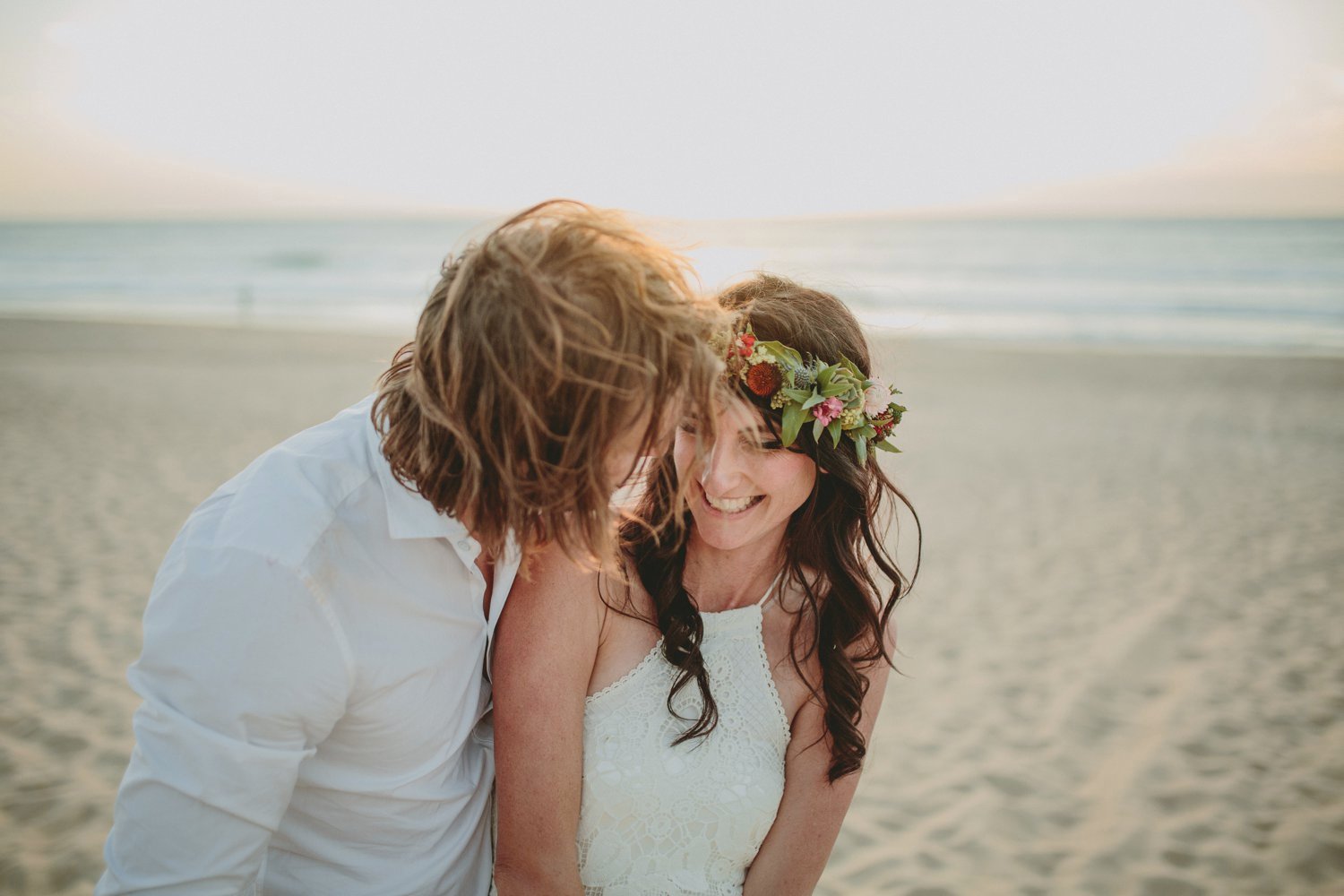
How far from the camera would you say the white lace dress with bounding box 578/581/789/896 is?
8.33 ft

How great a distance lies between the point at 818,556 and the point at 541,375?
1566mm

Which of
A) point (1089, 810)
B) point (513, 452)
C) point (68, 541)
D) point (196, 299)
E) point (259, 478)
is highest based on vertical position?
point (513, 452)

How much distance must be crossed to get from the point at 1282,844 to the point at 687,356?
4.45 metres

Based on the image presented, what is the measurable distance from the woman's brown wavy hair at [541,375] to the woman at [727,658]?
52cm

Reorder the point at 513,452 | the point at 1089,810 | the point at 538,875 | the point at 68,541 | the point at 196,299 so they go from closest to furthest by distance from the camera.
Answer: the point at 513,452 < the point at 538,875 < the point at 1089,810 < the point at 68,541 < the point at 196,299

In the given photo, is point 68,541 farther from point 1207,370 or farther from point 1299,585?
point 1207,370

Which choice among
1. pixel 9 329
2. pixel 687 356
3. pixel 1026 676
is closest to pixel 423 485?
pixel 687 356

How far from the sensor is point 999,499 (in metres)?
9.56

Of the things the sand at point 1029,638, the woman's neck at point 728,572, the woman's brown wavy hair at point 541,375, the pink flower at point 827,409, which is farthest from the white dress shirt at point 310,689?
the sand at point 1029,638

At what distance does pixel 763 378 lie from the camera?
101 inches

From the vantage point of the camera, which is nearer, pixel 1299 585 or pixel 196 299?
pixel 1299 585

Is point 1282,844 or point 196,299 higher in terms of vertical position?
point 1282,844

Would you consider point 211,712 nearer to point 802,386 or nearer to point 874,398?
point 802,386

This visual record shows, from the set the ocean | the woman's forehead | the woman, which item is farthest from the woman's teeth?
the ocean
